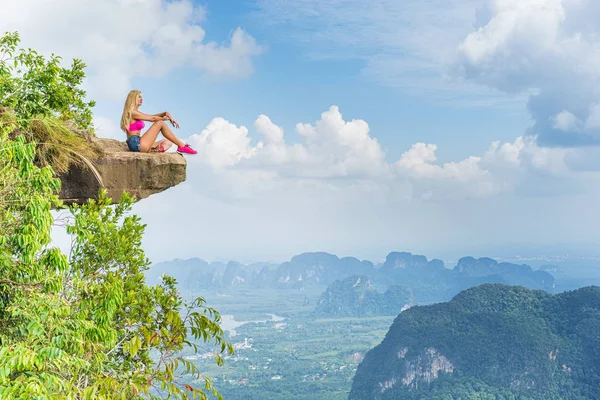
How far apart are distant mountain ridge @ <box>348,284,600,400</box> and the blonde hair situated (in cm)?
4936

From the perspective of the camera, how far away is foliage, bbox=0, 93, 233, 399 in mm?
2494

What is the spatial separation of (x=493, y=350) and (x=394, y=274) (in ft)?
401

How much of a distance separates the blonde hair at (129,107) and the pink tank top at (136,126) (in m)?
0.03

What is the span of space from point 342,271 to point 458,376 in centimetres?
13795

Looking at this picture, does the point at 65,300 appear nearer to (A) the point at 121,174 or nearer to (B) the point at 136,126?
(A) the point at 121,174

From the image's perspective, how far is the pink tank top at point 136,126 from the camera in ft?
15.4

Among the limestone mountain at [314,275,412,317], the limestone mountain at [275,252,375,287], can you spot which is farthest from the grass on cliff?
the limestone mountain at [275,252,375,287]

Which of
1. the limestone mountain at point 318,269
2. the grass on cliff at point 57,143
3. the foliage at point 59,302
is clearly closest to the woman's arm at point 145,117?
the grass on cliff at point 57,143

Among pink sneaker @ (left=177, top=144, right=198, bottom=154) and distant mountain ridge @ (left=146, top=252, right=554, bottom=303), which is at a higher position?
pink sneaker @ (left=177, top=144, right=198, bottom=154)

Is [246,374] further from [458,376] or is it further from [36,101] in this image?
[36,101]

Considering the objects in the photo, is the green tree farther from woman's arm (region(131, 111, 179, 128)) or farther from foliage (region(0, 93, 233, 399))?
woman's arm (region(131, 111, 179, 128))

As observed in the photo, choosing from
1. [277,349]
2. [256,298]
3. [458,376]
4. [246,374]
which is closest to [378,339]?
[277,349]

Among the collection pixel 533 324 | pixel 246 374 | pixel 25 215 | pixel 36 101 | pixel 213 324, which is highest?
pixel 36 101

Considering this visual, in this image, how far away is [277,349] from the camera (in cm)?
8088
